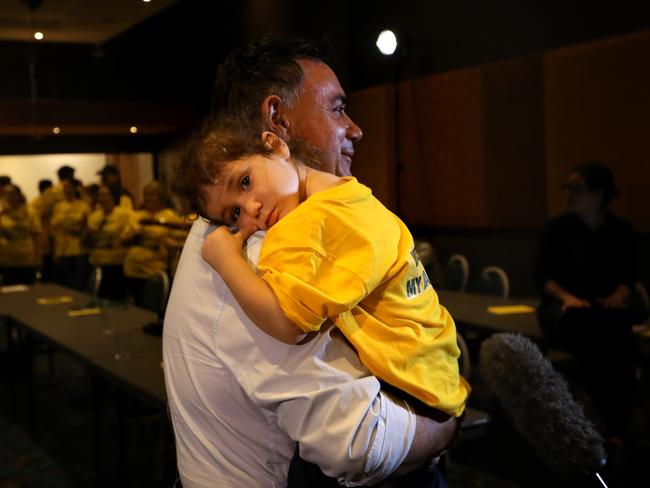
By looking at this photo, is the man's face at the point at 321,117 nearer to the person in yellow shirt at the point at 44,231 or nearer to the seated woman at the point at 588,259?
the seated woman at the point at 588,259

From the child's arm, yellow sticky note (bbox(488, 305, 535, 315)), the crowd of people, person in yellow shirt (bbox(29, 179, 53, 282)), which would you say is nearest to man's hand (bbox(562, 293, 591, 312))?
yellow sticky note (bbox(488, 305, 535, 315))

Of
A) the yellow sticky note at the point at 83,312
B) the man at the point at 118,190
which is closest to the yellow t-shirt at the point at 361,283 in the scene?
the yellow sticky note at the point at 83,312

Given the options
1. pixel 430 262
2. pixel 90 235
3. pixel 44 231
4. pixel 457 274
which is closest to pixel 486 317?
pixel 430 262

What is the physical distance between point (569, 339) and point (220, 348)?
325 centimetres

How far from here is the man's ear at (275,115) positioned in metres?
1.48

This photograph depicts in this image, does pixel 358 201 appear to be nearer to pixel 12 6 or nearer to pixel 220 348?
pixel 220 348

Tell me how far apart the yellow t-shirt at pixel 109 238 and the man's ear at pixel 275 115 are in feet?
23.3

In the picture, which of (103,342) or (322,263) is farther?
(103,342)

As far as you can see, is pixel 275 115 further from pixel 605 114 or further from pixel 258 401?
pixel 605 114

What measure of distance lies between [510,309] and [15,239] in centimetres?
579

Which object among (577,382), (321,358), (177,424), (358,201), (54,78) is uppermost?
(54,78)

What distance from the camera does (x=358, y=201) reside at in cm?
123

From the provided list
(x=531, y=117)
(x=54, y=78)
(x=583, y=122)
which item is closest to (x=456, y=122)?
(x=531, y=117)

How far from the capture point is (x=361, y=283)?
1.16 meters
